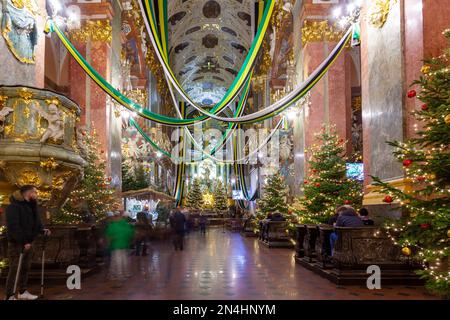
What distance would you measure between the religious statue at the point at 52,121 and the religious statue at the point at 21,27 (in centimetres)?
241

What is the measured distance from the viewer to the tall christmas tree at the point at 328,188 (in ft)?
35.7

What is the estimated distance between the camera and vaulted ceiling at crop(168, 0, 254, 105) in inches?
1210

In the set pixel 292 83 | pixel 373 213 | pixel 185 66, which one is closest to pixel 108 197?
pixel 373 213

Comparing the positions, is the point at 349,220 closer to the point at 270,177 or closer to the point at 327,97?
the point at 327,97

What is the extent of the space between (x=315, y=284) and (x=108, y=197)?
7.43 m

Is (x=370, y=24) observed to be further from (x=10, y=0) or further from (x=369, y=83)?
(x=10, y=0)

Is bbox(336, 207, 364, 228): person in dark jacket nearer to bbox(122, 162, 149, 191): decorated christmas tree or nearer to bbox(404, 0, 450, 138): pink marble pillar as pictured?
bbox(404, 0, 450, 138): pink marble pillar

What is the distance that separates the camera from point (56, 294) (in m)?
5.89

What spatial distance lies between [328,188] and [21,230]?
7635 mm

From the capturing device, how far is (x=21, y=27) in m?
9.16

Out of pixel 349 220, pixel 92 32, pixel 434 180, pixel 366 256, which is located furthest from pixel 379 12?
pixel 92 32

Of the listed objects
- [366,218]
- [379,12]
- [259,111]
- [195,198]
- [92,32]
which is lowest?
[195,198]

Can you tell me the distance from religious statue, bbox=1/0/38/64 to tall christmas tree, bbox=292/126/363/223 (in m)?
7.23

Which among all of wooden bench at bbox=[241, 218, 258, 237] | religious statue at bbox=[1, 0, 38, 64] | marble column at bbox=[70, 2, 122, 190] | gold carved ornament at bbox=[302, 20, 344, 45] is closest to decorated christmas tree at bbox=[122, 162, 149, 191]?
marble column at bbox=[70, 2, 122, 190]
